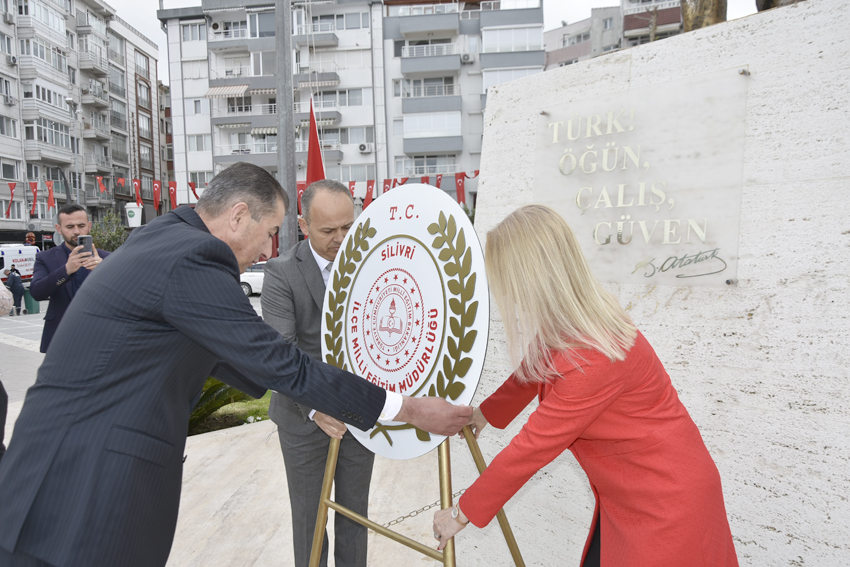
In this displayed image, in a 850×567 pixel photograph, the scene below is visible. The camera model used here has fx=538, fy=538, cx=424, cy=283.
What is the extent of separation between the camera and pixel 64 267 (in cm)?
383

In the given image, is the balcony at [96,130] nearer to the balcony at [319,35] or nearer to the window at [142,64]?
the window at [142,64]

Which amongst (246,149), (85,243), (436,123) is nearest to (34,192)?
(246,149)

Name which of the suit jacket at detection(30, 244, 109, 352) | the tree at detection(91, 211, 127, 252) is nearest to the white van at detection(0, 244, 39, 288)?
the tree at detection(91, 211, 127, 252)

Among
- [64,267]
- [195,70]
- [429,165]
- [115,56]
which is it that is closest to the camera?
[64,267]

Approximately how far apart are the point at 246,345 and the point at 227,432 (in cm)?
364

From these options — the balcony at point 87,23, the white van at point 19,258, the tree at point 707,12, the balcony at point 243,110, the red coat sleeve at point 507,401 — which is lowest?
the white van at point 19,258

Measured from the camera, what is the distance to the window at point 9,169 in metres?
28.4

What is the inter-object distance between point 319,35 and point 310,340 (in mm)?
28725

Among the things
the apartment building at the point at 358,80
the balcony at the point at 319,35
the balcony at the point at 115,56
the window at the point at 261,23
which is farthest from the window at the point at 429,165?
the balcony at the point at 115,56

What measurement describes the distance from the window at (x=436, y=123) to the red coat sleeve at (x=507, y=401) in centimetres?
Result: 2632

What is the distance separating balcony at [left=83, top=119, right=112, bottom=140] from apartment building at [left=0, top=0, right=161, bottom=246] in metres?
0.07

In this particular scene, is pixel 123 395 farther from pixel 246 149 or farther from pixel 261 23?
pixel 261 23

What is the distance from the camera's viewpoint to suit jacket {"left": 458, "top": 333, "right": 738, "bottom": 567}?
1263mm

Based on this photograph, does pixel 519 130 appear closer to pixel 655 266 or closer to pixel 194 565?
pixel 655 266
